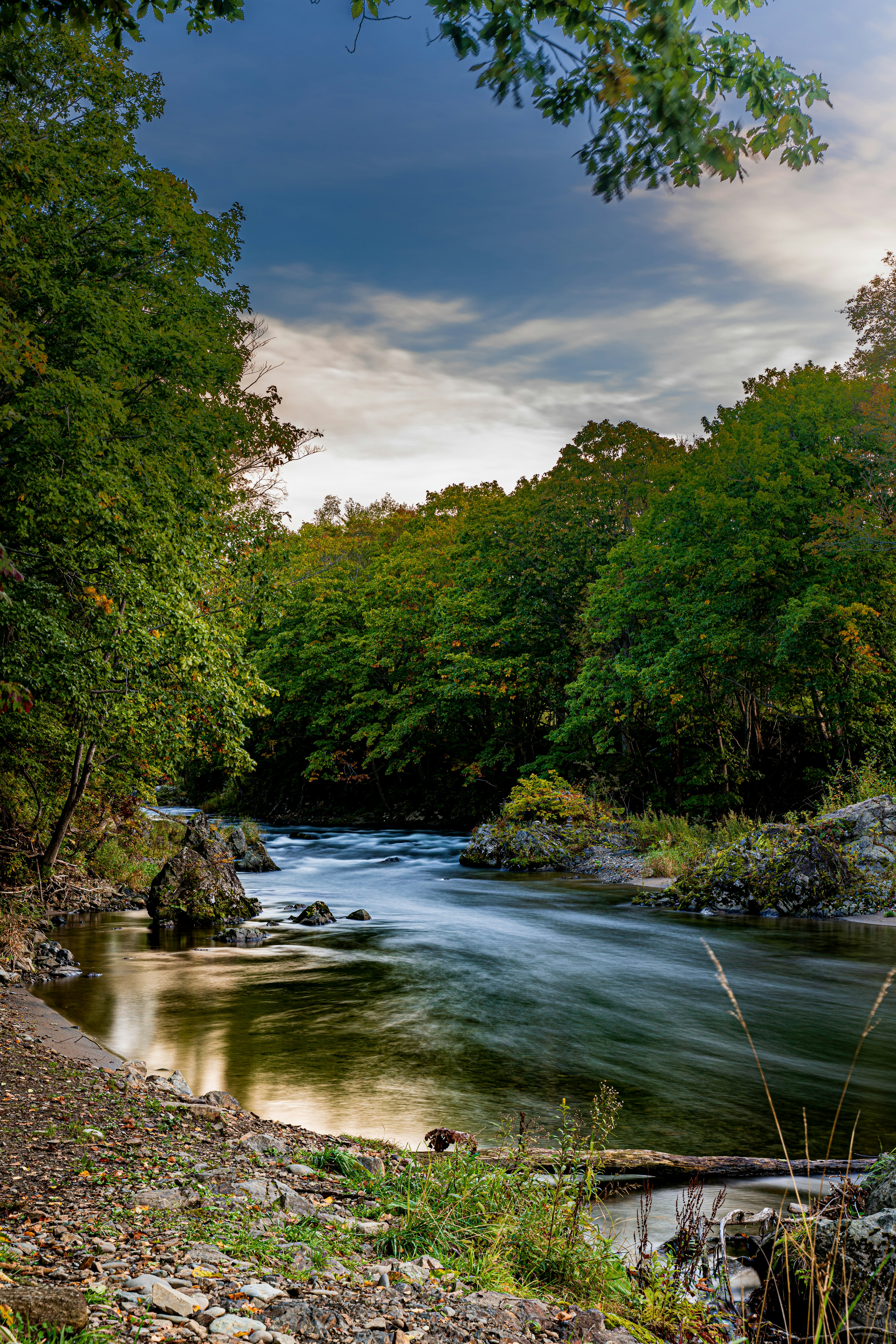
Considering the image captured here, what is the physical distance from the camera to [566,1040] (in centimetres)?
927

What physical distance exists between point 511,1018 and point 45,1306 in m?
8.26

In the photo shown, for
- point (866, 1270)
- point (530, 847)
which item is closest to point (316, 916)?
point (530, 847)

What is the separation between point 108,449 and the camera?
10.6 meters

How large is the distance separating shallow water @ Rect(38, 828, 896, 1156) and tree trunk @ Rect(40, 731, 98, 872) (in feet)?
4.60

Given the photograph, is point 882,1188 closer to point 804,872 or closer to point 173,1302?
point 173,1302

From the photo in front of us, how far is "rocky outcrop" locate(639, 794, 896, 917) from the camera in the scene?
1653 cm

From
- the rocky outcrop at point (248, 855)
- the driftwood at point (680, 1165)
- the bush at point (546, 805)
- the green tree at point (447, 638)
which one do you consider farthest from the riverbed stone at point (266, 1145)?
the green tree at point (447, 638)

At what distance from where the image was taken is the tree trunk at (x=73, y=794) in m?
11.9

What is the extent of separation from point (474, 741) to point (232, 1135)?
107 ft

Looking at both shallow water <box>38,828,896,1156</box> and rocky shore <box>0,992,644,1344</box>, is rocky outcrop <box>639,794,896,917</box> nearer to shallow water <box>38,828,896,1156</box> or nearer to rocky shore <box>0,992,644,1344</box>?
shallow water <box>38,828,896,1156</box>

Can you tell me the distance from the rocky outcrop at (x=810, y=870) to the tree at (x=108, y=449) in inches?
413

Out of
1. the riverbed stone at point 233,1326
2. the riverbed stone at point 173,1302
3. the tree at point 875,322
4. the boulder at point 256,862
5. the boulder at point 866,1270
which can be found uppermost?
the tree at point 875,322

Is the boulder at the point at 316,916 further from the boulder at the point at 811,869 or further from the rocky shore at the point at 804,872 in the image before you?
the boulder at the point at 811,869

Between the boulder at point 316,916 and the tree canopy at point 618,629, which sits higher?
the tree canopy at point 618,629
